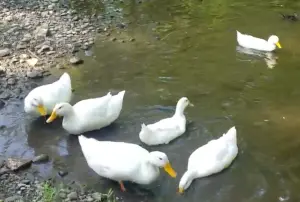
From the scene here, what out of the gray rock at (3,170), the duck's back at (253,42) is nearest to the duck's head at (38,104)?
the gray rock at (3,170)

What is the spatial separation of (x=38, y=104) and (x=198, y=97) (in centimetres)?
220

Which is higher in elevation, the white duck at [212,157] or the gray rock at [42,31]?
the white duck at [212,157]

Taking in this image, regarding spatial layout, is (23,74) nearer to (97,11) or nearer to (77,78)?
(77,78)

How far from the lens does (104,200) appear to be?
199 inches

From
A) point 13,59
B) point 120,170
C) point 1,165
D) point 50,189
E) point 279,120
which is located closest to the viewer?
point 50,189

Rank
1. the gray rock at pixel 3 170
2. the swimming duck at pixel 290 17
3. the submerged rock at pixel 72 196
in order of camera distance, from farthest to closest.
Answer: the swimming duck at pixel 290 17
the gray rock at pixel 3 170
the submerged rock at pixel 72 196

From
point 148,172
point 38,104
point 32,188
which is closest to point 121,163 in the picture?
point 148,172

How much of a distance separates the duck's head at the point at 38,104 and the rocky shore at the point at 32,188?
0.96 m

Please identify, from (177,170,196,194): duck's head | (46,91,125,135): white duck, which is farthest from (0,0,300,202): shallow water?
(46,91,125,135): white duck

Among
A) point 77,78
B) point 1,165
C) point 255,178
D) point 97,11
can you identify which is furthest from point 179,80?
point 97,11

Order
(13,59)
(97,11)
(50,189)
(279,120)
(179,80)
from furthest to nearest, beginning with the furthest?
(97,11), (13,59), (179,80), (279,120), (50,189)

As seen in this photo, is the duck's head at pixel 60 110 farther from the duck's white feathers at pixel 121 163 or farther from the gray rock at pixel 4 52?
the gray rock at pixel 4 52

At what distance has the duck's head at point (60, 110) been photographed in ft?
20.2

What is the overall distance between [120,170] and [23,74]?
3.31 m
